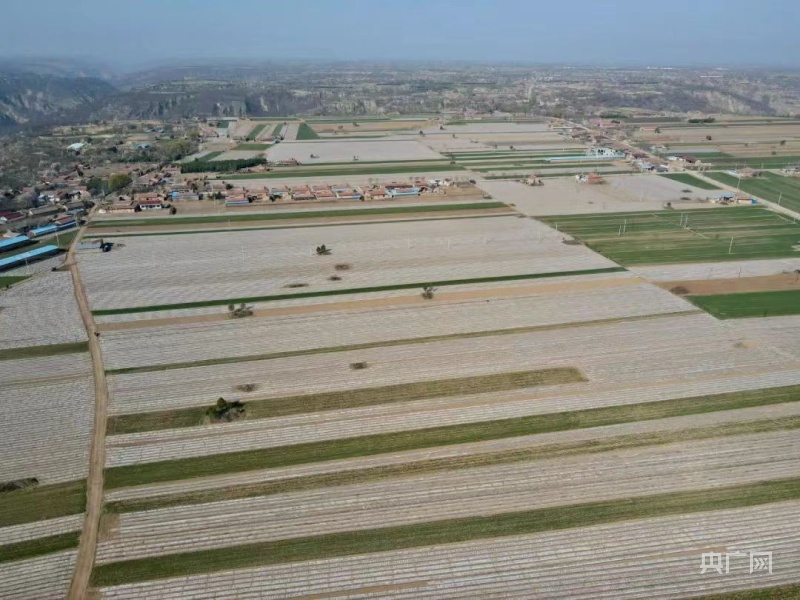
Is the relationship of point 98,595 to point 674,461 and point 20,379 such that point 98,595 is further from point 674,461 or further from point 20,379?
point 674,461

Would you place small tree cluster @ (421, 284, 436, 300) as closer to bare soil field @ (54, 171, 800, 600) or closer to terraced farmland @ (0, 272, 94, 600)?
bare soil field @ (54, 171, 800, 600)

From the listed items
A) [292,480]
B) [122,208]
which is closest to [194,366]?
[292,480]

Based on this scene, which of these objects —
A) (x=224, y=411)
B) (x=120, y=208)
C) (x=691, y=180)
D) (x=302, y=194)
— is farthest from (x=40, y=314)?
(x=691, y=180)

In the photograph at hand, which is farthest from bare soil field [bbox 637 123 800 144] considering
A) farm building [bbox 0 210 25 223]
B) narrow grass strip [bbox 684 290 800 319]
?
farm building [bbox 0 210 25 223]

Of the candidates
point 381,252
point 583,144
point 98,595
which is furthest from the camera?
point 583,144

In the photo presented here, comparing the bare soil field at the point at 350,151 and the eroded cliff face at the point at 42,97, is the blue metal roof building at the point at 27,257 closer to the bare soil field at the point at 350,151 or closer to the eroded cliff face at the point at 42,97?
the bare soil field at the point at 350,151

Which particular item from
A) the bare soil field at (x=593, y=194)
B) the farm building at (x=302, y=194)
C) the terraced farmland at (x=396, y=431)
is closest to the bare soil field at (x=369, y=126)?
the bare soil field at (x=593, y=194)

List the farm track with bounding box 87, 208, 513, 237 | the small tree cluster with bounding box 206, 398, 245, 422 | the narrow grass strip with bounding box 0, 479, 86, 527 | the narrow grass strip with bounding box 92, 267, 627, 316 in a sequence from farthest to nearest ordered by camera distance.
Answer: the farm track with bounding box 87, 208, 513, 237, the narrow grass strip with bounding box 92, 267, 627, 316, the small tree cluster with bounding box 206, 398, 245, 422, the narrow grass strip with bounding box 0, 479, 86, 527
